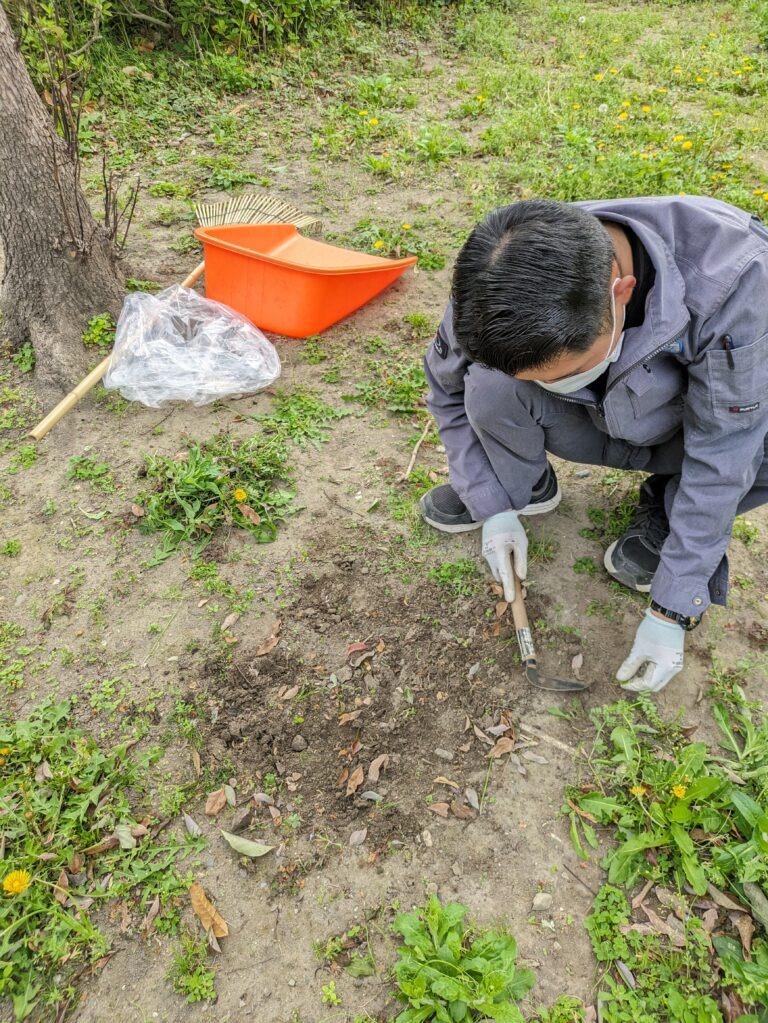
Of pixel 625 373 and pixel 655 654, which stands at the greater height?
pixel 625 373

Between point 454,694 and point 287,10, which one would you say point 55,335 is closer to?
point 454,694

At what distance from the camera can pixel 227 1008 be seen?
1.50 meters

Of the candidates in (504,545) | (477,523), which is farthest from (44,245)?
(504,545)

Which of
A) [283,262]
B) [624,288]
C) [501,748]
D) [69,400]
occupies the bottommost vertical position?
[501,748]

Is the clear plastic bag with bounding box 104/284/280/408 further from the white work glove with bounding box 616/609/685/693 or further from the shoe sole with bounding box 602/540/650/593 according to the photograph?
the white work glove with bounding box 616/609/685/693

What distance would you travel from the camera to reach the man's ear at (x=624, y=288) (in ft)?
4.73

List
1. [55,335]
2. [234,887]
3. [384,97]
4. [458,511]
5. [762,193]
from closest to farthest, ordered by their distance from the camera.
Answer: [234,887] < [458,511] < [55,335] < [762,193] < [384,97]

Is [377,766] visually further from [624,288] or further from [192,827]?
[624,288]

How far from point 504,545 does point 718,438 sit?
0.77 metres

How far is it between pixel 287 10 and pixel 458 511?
5400 millimetres

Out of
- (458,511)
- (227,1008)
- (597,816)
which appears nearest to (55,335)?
(458,511)

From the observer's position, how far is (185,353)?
300cm

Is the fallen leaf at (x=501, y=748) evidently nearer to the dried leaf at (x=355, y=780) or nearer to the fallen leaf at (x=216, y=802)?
the dried leaf at (x=355, y=780)

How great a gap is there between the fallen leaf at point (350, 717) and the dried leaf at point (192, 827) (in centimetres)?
47
